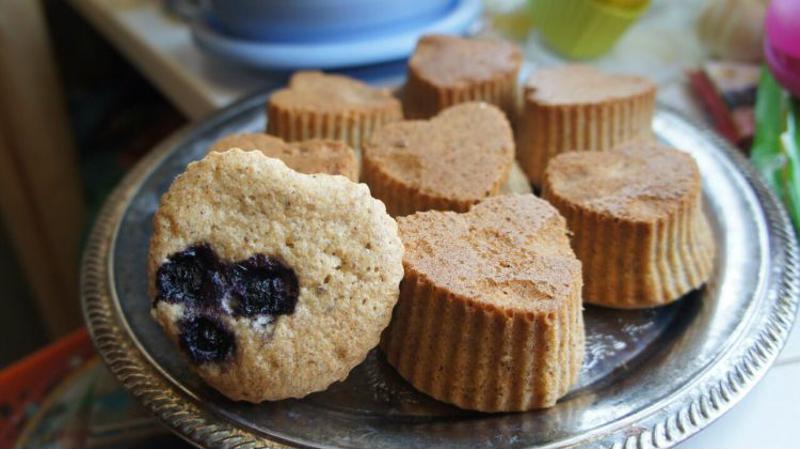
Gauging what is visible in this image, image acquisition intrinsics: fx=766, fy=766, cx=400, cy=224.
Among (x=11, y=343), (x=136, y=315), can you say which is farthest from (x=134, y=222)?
(x=11, y=343)

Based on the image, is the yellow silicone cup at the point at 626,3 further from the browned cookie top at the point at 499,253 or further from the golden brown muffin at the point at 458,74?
the browned cookie top at the point at 499,253

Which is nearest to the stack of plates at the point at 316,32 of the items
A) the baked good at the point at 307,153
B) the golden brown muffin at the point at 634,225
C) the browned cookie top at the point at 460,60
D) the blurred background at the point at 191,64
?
the blurred background at the point at 191,64

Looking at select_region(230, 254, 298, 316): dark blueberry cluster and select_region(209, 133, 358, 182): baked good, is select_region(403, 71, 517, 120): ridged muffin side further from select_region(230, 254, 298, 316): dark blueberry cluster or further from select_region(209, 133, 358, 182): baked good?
select_region(230, 254, 298, 316): dark blueberry cluster

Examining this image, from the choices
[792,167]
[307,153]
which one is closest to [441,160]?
[307,153]

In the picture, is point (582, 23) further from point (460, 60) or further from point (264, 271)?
point (264, 271)

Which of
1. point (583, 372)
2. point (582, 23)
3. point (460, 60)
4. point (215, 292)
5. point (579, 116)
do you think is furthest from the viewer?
point (582, 23)

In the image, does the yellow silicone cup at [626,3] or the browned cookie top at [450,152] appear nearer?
the browned cookie top at [450,152]
